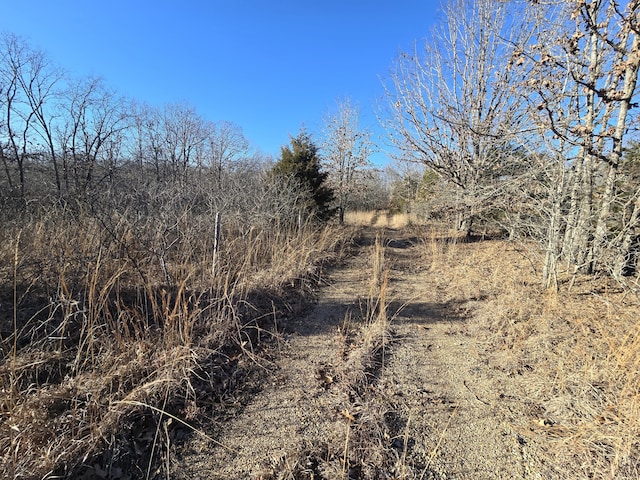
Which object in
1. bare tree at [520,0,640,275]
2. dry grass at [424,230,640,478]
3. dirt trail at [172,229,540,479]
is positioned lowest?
dirt trail at [172,229,540,479]

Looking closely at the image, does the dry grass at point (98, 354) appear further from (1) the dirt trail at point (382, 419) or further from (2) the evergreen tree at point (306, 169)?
(2) the evergreen tree at point (306, 169)

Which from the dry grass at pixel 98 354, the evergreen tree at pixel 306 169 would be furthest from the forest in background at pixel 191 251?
the evergreen tree at pixel 306 169

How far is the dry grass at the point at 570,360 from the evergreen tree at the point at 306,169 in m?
7.82

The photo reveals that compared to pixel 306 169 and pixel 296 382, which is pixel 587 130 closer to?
pixel 296 382

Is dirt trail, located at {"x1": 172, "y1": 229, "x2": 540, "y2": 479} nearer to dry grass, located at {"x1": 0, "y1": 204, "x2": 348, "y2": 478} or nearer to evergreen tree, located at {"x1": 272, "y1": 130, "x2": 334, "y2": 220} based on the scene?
dry grass, located at {"x1": 0, "y1": 204, "x2": 348, "y2": 478}

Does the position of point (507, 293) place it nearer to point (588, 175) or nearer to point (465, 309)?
point (465, 309)

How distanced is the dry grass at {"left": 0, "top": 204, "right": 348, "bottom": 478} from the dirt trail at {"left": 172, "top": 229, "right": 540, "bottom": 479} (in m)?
0.45

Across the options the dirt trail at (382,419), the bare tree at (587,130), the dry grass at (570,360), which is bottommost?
the dirt trail at (382,419)

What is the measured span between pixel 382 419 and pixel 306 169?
10905 millimetres

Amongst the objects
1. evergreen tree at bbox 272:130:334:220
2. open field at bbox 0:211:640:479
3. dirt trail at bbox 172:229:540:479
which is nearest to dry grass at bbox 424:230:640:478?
open field at bbox 0:211:640:479

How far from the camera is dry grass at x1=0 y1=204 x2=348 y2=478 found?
1921 millimetres

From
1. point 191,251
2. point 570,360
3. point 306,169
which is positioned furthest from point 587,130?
point 306,169

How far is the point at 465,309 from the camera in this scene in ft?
15.6

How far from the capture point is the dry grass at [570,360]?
6.57 ft
